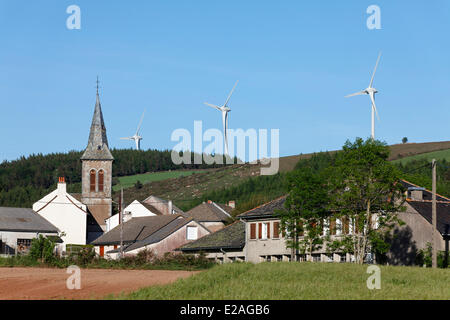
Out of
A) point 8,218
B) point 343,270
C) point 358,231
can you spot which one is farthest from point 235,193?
point 343,270

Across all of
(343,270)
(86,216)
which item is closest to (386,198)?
(343,270)

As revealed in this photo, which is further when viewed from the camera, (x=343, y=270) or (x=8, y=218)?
(x=8, y=218)

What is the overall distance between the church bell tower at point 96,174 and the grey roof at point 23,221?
21.6m

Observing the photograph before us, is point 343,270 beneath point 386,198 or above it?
beneath

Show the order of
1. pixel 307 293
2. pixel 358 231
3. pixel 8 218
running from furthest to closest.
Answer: pixel 8 218 → pixel 358 231 → pixel 307 293

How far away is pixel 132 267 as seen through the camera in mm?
49000

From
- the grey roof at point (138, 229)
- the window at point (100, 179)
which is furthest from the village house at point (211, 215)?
the window at point (100, 179)

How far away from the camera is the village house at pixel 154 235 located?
76.8 m

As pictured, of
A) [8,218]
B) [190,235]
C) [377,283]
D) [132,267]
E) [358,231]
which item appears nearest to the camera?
[377,283]

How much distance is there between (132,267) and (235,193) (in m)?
92.4

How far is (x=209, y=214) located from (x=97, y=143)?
2939cm

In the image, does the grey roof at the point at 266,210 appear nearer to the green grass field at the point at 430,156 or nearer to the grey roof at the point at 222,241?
the grey roof at the point at 222,241

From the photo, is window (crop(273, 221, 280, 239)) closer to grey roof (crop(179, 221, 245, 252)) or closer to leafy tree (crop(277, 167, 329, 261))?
grey roof (crop(179, 221, 245, 252))
